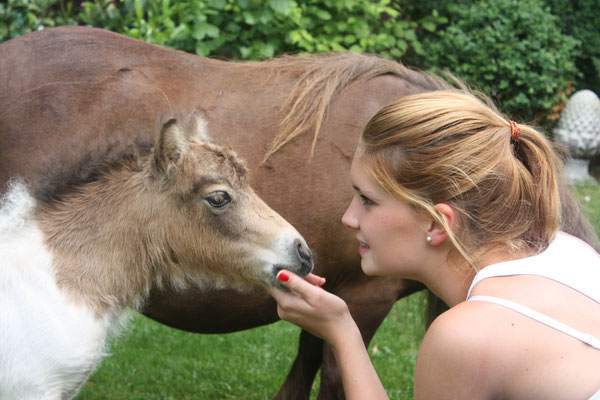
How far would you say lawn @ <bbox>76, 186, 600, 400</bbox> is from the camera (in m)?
4.41

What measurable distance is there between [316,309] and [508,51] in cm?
666

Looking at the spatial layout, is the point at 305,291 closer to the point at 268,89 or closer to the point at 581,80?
the point at 268,89

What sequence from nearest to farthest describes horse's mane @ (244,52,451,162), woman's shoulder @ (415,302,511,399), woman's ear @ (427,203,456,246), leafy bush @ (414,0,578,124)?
woman's shoulder @ (415,302,511,399)
woman's ear @ (427,203,456,246)
horse's mane @ (244,52,451,162)
leafy bush @ (414,0,578,124)

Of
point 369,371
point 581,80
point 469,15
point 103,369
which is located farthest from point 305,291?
point 581,80

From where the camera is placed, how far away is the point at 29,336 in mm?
2207

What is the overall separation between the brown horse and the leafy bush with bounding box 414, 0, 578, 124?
5.13 meters

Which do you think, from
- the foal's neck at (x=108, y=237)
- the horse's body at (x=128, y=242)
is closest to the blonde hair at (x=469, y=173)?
the horse's body at (x=128, y=242)

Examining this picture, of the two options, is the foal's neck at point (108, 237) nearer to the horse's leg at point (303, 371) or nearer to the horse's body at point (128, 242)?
the horse's body at point (128, 242)

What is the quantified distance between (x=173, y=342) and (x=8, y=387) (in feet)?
9.98

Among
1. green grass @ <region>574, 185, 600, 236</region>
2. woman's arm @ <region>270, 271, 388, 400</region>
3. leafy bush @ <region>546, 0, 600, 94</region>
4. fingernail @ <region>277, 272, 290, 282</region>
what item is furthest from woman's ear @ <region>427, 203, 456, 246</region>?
leafy bush @ <region>546, 0, 600, 94</region>

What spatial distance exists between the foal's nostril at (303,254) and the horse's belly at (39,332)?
2.55ft

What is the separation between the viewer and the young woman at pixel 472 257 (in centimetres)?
173

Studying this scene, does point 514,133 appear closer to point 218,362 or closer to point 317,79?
point 317,79

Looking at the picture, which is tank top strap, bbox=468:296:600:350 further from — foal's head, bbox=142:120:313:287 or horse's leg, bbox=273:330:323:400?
horse's leg, bbox=273:330:323:400
